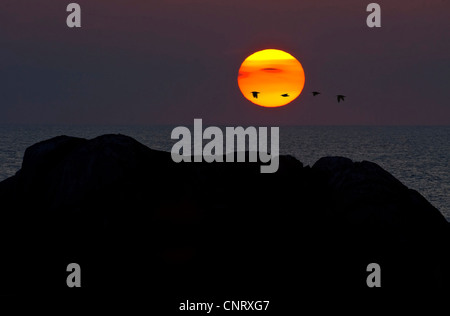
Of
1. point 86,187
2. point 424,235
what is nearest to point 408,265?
point 424,235

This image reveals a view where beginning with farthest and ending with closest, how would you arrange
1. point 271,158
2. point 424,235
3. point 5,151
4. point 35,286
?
1. point 5,151
2. point 271,158
3. point 424,235
4. point 35,286

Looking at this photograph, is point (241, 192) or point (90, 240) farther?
point (241, 192)

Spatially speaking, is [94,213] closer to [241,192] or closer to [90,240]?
[90,240]

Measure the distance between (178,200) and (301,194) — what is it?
3.18m

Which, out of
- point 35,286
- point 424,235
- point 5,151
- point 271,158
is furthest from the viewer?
point 5,151

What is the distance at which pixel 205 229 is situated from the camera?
12.3 meters

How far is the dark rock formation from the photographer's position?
11797mm

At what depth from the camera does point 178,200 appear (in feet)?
40.5

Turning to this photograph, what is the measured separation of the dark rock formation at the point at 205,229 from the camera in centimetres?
1180

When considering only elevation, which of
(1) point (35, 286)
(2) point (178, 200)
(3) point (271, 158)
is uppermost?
(3) point (271, 158)

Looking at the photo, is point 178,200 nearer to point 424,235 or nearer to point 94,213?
point 94,213

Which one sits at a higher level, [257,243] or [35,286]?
[257,243]

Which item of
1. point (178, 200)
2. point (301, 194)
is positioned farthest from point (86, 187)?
point (301, 194)

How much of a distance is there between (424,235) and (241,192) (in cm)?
448
